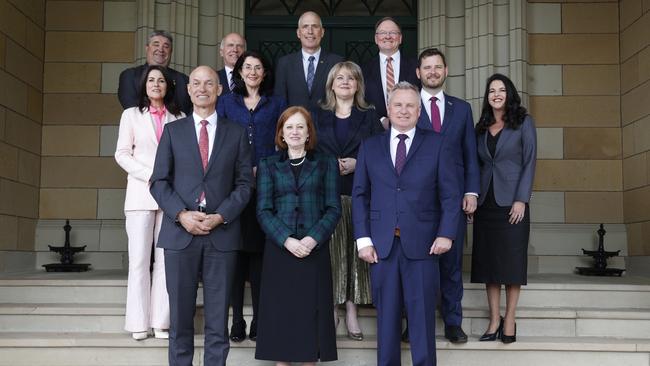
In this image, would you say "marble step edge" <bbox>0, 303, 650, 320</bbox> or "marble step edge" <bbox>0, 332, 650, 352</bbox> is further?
"marble step edge" <bbox>0, 303, 650, 320</bbox>

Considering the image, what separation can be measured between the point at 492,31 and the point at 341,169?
3147 millimetres

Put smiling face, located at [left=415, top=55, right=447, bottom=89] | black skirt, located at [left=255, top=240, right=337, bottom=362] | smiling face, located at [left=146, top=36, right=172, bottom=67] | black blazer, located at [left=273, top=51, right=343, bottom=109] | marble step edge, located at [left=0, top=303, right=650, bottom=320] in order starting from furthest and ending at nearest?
smiling face, located at [left=146, top=36, right=172, bottom=67]
black blazer, located at [left=273, top=51, right=343, bottom=109]
marble step edge, located at [left=0, top=303, right=650, bottom=320]
smiling face, located at [left=415, top=55, right=447, bottom=89]
black skirt, located at [left=255, top=240, right=337, bottom=362]

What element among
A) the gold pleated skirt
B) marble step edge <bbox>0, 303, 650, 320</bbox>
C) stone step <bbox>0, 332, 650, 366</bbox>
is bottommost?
stone step <bbox>0, 332, 650, 366</bbox>

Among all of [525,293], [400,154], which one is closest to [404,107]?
[400,154]

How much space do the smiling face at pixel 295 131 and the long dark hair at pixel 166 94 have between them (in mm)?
921

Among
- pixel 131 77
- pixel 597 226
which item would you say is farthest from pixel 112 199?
pixel 597 226

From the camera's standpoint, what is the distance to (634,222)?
7102 mm

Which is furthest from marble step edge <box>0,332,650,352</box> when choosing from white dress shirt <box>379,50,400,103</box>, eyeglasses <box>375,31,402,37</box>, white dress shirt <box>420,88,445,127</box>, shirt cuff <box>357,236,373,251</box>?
eyeglasses <box>375,31,402,37</box>

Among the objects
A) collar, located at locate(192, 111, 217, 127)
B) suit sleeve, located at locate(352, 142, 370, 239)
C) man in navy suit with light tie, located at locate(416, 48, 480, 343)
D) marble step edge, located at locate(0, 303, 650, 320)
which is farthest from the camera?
marble step edge, located at locate(0, 303, 650, 320)

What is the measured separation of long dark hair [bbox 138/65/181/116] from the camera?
15.7ft

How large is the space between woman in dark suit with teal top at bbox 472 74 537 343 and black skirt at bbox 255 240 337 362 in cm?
108

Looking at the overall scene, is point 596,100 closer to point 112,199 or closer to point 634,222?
point 634,222

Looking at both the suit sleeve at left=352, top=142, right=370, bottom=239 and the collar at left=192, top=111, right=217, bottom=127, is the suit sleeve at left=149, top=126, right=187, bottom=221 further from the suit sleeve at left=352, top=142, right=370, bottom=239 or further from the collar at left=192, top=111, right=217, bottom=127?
the suit sleeve at left=352, top=142, right=370, bottom=239

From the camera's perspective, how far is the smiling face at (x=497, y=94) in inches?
186
